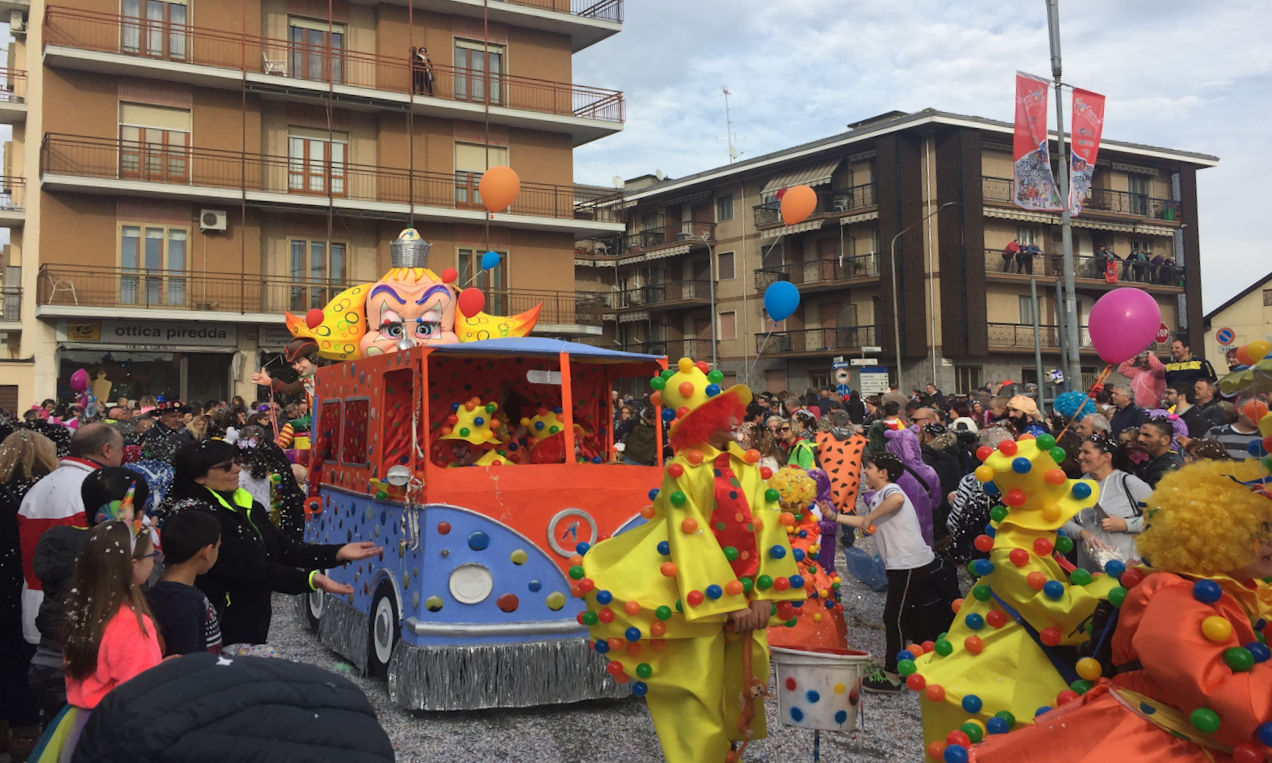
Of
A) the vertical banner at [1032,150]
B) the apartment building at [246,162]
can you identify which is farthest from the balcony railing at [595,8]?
the vertical banner at [1032,150]

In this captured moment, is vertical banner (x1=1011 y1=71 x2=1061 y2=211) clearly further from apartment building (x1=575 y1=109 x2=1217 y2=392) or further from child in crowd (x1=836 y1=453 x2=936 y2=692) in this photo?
apartment building (x1=575 y1=109 x2=1217 y2=392)

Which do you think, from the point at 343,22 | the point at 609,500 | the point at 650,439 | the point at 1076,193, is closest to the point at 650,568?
the point at 609,500

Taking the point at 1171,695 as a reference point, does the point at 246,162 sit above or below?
above

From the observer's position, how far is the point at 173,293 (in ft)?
74.3

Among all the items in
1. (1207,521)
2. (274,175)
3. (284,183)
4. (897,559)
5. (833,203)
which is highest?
(833,203)

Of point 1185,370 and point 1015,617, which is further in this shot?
point 1185,370

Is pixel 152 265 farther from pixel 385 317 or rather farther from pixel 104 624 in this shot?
pixel 104 624

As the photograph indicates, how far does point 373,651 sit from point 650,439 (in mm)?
4141

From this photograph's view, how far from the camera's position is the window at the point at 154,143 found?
22.1 metres

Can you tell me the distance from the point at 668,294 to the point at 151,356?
73.0 feet

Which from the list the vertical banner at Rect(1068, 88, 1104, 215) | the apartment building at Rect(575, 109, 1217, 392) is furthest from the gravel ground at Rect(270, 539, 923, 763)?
the apartment building at Rect(575, 109, 1217, 392)

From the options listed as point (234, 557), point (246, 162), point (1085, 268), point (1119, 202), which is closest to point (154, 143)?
point (246, 162)

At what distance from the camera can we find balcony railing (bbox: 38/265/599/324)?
71.1ft

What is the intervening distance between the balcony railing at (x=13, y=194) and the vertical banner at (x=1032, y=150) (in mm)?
23054
